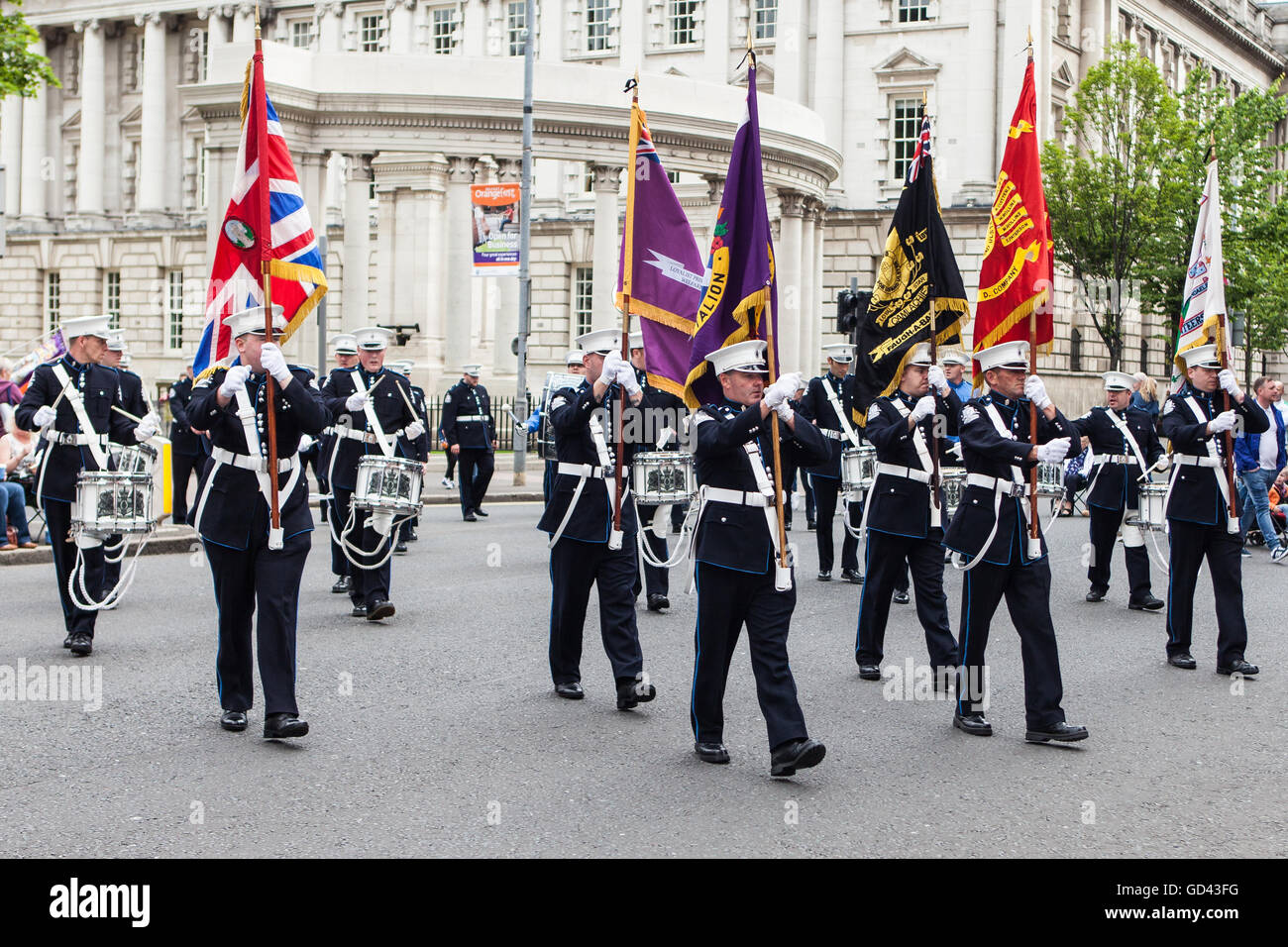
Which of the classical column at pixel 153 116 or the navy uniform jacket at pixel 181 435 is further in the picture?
the classical column at pixel 153 116

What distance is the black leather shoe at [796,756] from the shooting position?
6.80 m

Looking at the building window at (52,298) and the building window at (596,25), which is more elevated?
the building window at (596,25)

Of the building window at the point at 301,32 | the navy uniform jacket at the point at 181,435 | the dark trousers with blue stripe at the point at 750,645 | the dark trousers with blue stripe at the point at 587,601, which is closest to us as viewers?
the dark trousers with blue stripe at the point at 750,645

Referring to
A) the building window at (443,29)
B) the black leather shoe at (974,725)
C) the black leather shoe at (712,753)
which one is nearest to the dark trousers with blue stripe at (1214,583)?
the black leather shoe at (974,725)

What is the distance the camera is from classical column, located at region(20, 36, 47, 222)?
206ft

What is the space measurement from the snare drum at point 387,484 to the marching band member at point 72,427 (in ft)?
6.31

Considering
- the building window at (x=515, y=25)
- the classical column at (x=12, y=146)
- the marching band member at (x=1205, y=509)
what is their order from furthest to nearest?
the classical column at (x=12, y=146) < the building window at (x=515, y=25) < the marching band member at (x=1205, y=509)

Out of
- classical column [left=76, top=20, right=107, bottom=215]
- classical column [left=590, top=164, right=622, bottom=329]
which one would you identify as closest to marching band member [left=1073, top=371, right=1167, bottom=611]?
classical column [left=590, top=164, right=622, bottom=329]

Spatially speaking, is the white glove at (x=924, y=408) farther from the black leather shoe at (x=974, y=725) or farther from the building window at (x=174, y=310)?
the building window at (x=174, y=310)

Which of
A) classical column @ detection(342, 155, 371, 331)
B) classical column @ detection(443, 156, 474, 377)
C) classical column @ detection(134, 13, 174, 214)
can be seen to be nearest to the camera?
classical column @ detection(342, 155, 371, 331)

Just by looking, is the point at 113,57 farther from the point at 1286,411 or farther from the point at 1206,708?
the point at 1206,708

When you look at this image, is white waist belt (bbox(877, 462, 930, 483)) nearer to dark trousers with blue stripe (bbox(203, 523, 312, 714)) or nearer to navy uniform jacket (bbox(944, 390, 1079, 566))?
navy uniform jacket (bbox(944, 390, 1079, 566))

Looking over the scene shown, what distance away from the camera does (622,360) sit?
27.0ft

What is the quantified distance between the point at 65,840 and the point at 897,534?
19.0 feet
